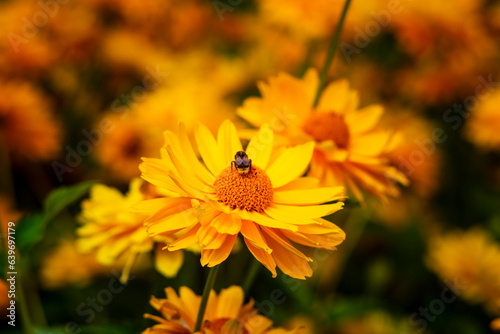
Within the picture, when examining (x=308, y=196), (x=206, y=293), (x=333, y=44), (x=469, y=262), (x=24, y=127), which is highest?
(x=333, y=44)

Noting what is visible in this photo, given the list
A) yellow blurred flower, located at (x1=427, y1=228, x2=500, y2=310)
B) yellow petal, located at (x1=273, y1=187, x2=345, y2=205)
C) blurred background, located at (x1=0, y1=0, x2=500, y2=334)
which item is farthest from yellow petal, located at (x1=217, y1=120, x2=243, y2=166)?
yellow blurred flower, located at (x1=427, y1=228, x2=500, y2=310)

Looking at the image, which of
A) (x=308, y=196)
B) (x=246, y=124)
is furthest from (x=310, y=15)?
(x=308, y=196)

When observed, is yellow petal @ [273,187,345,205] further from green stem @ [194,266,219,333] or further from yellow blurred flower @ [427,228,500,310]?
yellow blurred flower @ [427,228,500,310]

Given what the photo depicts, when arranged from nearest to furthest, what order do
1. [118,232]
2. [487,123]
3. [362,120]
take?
[118,232] < [362,120] < [487,123]

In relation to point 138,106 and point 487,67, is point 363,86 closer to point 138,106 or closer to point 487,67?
point 487,67

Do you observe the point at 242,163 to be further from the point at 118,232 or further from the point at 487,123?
the point at 487,123

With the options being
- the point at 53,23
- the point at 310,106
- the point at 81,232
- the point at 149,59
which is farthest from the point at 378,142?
the point at 53,23

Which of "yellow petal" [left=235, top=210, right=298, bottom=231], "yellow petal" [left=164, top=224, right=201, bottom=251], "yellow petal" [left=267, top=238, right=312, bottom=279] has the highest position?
"yellow petal" [left=235, top=210, right=298, bottom=231]

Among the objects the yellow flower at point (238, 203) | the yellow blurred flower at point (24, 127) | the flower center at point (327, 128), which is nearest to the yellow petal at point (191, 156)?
the yellow flower at point (238, 203)
